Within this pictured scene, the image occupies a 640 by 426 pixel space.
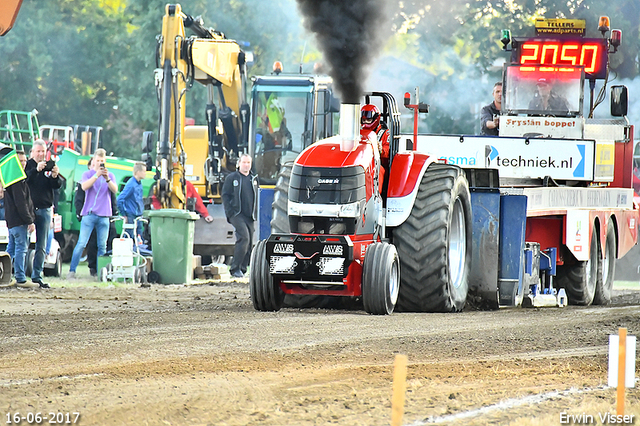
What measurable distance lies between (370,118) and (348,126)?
0.72m

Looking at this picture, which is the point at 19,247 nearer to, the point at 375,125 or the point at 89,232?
the point at 89,232

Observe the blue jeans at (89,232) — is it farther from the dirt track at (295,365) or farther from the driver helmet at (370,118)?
the driver helmet at (370,118)

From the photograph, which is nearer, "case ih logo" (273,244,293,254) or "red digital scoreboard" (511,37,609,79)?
"case ih logo" (273,244,293,254)

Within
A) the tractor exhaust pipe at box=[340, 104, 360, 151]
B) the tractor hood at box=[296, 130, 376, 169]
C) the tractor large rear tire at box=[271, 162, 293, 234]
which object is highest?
the tractor exhaust pipe at box=[340, 104, 360, 151]

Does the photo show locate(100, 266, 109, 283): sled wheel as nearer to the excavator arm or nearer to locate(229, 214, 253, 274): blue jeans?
the excavator arm

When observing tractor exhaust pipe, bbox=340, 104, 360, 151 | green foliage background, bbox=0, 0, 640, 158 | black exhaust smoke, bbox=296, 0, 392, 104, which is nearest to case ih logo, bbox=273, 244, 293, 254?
tractor exhaust pipe, bbox=340, 104, 360, 151

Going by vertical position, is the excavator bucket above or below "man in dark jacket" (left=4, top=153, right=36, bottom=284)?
below

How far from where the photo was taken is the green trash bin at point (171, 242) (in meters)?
16.5

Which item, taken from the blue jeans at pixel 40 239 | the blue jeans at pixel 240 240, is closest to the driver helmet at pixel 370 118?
the blue jeans at pixel 40 239

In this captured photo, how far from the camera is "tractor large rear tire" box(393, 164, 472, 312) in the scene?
416 inches

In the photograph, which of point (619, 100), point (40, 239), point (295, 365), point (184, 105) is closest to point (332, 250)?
point (295, 365)

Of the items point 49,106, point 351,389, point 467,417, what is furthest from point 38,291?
point 49,106

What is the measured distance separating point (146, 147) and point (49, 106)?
23.0 metres

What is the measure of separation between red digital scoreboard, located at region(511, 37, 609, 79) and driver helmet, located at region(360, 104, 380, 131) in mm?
6069
